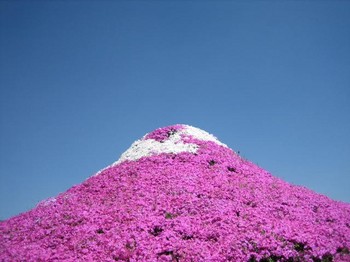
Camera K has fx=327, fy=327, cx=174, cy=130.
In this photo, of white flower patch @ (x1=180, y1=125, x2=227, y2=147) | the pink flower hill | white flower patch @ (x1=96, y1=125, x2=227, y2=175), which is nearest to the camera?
the pink flower hill

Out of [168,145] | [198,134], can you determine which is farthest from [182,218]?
[198,134]

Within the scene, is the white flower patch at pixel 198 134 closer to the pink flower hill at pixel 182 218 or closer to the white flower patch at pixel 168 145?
the white flower patch at pixel 168 145

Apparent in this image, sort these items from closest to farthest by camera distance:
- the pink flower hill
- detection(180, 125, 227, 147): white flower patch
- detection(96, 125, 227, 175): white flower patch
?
the pink flower hill → detection(96, 125, 227, 175): white flower patch → detection(180, 125, 227, 147): white flower patch

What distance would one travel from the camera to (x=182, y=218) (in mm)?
15938

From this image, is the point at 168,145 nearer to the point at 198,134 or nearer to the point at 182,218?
the point at 198,134

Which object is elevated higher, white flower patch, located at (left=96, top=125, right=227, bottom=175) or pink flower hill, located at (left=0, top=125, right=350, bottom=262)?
white flower patch, located at (left=96, top=125, right=227, bottom=175)

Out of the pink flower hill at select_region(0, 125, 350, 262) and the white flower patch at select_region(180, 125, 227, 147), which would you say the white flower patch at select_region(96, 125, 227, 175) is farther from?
the pink flower hill at select_region(0, 125, 350, 262)

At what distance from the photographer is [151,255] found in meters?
13.2

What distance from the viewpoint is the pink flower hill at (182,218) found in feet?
44.4

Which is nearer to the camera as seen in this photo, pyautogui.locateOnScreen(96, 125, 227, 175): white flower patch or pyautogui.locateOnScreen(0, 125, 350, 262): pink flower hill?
pyautogui.locateOnScreen(0, 125, 350, 262): pink flower hill

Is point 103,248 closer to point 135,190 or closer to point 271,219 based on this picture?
point 135,190

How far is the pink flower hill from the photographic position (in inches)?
533

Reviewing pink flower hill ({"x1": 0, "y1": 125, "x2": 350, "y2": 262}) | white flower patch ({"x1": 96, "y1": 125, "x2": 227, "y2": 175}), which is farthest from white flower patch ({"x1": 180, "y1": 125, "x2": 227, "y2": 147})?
pink flower hill ({"x1": 0, "y1": 125, "x2": 350, "y2": 262})

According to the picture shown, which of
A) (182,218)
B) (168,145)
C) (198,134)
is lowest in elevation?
(182,218)
